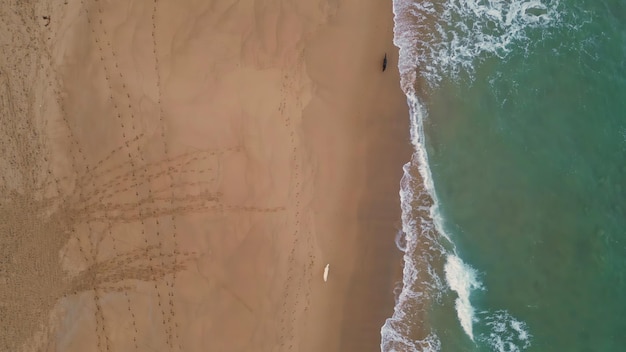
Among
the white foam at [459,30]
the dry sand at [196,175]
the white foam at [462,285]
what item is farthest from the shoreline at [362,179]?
the white foam at [462,285]

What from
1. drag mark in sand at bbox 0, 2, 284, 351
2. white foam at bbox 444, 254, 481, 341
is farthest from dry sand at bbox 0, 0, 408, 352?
white foam at bbox 444, 254, 481, 341

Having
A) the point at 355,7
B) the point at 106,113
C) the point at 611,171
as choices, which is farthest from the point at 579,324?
the point at 106,113

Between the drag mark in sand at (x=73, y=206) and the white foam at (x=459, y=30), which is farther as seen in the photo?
the white foam at (x=459, y=30)

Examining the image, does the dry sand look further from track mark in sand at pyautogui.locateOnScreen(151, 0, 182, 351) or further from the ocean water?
the ocean water

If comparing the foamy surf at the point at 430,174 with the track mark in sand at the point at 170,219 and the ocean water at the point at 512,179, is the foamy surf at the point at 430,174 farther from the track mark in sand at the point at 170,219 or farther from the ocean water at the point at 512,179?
the track mark in sand at the point at 170,219

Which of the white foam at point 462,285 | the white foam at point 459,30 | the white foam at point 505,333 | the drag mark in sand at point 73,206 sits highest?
the white foam at point 459,30

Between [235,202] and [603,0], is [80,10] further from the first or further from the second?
[603,0]

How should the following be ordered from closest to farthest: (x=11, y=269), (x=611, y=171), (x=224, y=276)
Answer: (x=11, y=269) < (x=224, y=276) < (x=611, y=171)
